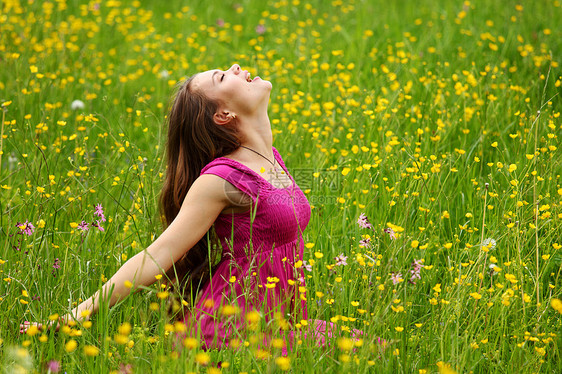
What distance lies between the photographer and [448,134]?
11.9ft

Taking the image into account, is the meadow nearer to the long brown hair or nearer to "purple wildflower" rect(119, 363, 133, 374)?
"purple wildflower" rect(119, 363, 133, 374)

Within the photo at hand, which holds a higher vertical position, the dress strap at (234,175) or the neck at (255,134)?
the neck at (255,134)

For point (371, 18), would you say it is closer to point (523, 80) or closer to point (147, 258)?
point (523, 80)

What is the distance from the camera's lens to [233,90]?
2385 mm

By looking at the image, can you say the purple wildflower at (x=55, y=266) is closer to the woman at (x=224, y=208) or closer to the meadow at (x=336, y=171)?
the meadow at (x=336, y=171)

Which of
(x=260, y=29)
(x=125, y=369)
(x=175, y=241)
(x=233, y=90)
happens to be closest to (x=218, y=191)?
(x=175, y=241)

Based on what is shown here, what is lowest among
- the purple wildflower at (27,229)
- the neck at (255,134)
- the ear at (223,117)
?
the purple wildflower at (27,229)

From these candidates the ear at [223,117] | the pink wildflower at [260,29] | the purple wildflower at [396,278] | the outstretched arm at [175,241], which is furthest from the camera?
the pink wildflower at [260,29]

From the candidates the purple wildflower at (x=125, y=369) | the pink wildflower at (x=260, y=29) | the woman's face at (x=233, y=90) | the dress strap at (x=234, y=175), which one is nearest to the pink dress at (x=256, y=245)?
the dress strap at (x=234, y=175)

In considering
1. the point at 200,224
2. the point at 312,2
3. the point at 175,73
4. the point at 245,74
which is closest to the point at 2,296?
the point at 200,224

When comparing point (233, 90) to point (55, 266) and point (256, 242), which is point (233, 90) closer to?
point (256, 242)

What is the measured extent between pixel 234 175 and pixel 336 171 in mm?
1233

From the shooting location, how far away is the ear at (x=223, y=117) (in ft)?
7.83

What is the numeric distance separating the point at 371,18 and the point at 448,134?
2.86m
